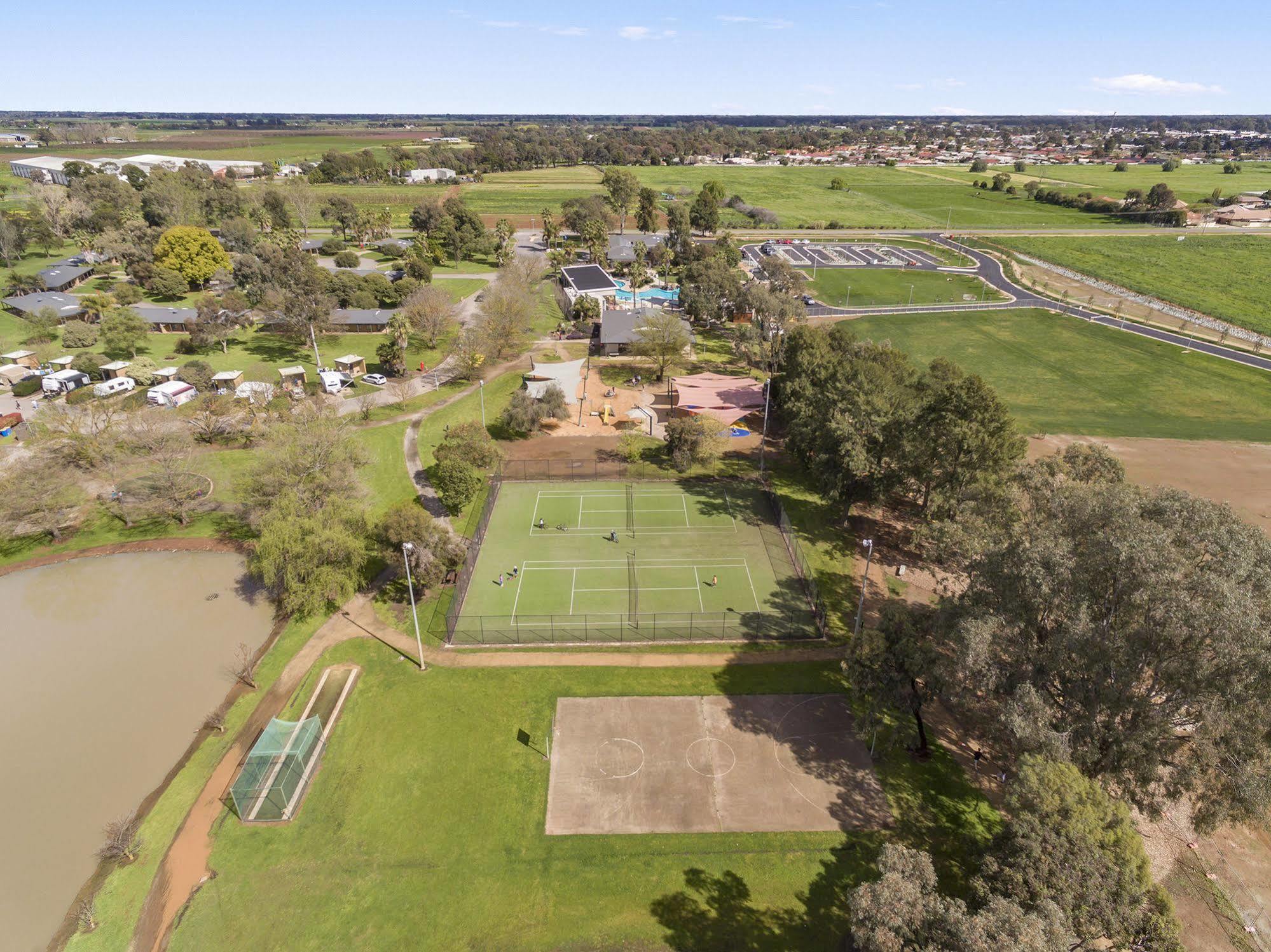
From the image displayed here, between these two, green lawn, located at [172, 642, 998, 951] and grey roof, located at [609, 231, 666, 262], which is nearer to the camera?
green lawn, located at [172, 642, 998, 951]

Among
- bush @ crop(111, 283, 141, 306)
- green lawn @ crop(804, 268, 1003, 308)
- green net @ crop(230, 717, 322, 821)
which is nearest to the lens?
green net @ crop(230, 717, 322, 821)

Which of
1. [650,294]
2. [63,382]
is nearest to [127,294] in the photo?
[63,382]

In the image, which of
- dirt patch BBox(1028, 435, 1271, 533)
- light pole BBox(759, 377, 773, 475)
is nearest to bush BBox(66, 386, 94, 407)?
light pole BBox(759, 377, 773, 475)

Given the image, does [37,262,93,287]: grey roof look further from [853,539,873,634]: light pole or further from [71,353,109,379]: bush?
[853,539,873,634]: light pole

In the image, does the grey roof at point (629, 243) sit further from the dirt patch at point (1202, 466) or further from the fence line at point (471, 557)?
the dirt patch at point (1202, 466)

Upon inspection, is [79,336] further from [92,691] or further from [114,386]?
[92,691]

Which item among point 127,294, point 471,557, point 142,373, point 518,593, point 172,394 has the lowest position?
point 518,593
